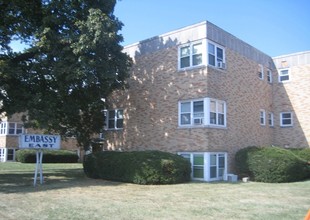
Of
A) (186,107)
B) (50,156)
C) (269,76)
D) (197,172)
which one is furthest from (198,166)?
(50,156)

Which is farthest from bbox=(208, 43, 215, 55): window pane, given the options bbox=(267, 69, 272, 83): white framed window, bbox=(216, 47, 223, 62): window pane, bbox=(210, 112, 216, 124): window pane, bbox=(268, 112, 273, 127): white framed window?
bbox=(268, 112, 273, 127): white framed window

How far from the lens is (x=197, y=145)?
64.5ft

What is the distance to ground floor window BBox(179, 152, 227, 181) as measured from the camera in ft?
63.7

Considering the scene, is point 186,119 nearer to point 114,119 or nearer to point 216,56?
point 216,56

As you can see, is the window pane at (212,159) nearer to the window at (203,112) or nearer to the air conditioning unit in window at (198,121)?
the window at (203,112)

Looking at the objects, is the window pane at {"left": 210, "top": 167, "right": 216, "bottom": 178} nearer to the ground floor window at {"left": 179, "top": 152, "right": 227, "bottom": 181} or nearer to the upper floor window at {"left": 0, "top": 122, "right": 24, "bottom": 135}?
the ground floor window at {"left": 179, "top": 152, "right": 227, "bottom": 181}

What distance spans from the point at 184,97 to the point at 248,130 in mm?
5561

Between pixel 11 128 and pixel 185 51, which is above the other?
pixel 185 51

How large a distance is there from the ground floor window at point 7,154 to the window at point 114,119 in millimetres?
22398

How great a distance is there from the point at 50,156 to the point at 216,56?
88.8 feet

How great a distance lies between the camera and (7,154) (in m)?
42.9

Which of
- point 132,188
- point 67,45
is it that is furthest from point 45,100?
point 132,188

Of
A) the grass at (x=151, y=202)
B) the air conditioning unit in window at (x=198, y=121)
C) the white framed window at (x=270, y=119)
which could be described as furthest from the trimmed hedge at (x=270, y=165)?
the white framed window at (x=270, y=119)

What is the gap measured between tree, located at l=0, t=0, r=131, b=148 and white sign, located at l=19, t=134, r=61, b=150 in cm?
83
